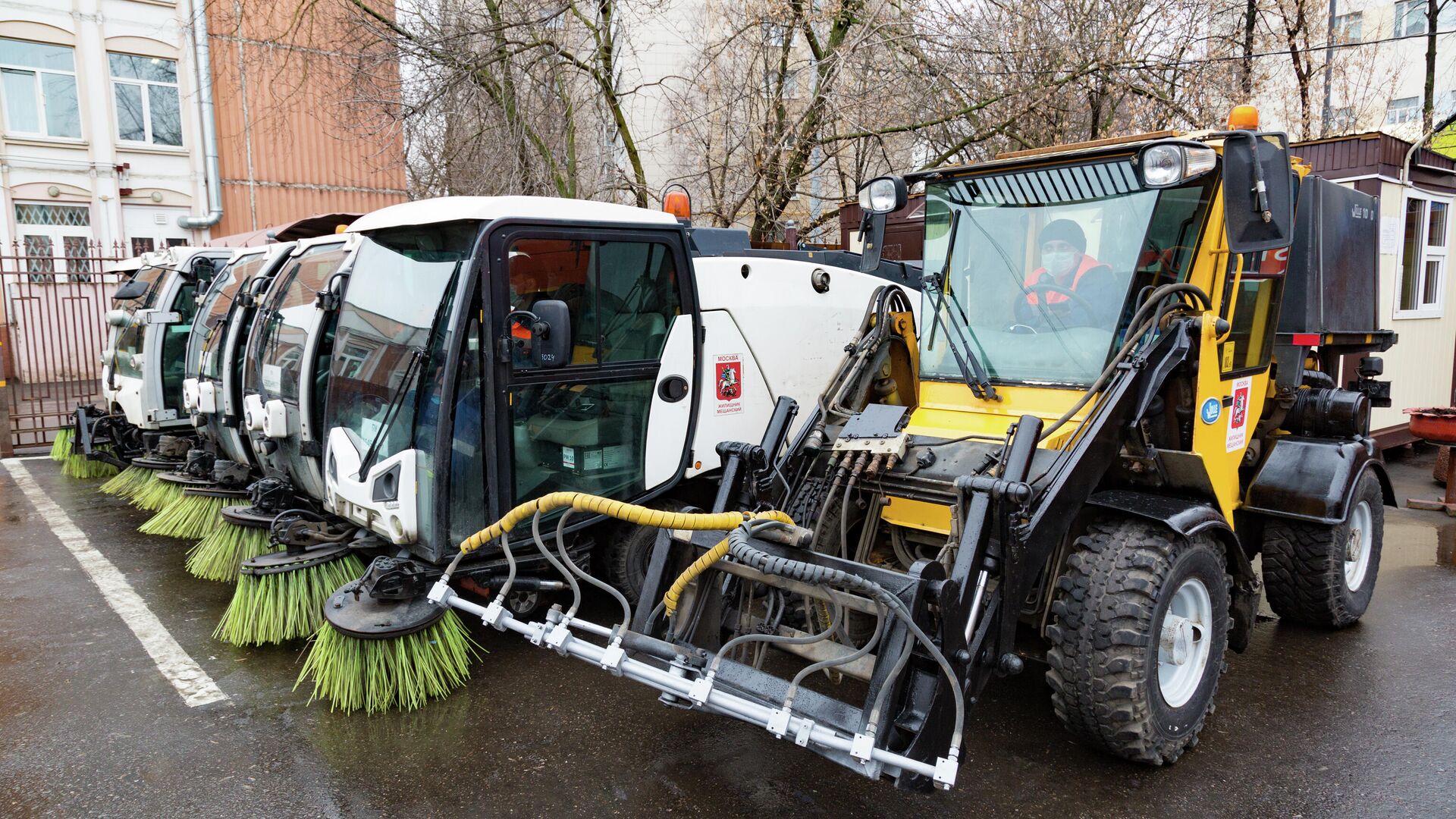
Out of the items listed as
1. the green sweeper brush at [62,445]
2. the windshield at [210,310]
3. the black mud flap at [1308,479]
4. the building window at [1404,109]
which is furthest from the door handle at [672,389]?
the building window at [1404,109]

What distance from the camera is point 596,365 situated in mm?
4504

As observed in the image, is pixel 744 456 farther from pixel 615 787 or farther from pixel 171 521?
pixel 171 521

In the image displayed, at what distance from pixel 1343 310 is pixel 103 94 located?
17.9m

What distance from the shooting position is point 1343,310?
516cm

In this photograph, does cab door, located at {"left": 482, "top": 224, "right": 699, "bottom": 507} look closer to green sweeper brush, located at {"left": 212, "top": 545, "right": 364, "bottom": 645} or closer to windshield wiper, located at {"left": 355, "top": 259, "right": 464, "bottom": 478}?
windshield wiper, located at {"left": 355, "top": 259, "right": 464, "bottom": 478}

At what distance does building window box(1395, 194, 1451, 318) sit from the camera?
8.18 meters

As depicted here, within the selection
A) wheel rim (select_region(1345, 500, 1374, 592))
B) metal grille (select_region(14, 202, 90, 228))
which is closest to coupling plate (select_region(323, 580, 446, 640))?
wheel rim (select_region(1345, 500, 1374, 592))

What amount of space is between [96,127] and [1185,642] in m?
18.0

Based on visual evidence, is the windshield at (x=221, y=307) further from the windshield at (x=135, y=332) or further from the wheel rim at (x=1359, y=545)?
the wheel rim at (x=1359, y=545)

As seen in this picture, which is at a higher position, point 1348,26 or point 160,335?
point 1348,26

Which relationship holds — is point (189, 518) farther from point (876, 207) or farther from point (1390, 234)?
point (1390, 234)

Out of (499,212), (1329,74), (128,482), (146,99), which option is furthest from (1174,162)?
(146,99)

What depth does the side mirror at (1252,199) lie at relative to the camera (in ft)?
11.0

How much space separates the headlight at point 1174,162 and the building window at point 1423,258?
20.0ft
